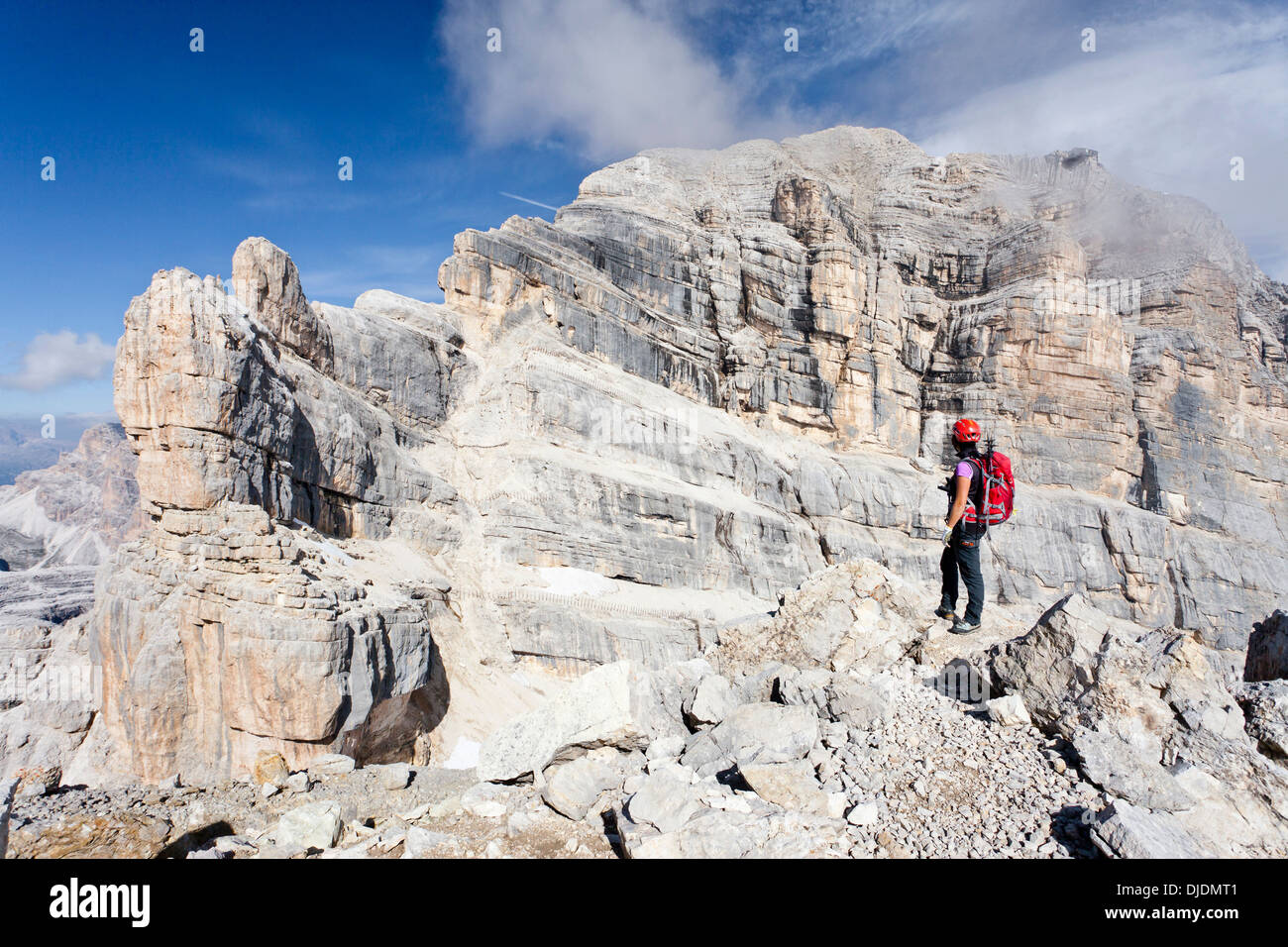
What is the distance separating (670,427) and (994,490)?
2820 cm

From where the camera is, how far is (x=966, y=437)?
294 inches

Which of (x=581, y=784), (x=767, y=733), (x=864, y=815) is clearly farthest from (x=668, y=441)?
(x=864, y=815)

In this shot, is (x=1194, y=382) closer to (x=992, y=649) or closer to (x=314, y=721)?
(x=992, y=649)

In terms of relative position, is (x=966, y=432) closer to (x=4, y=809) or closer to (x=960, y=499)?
(x=960, y=499)

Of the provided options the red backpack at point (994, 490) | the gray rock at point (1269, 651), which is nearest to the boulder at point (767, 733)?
the red backpack at point (994, 490)

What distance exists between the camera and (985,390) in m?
48.1

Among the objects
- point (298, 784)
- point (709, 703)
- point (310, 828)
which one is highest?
point (709, 703)

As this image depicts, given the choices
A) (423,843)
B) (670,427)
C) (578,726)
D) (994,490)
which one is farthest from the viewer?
(670,427)

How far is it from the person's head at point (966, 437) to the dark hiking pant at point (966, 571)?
983 mm

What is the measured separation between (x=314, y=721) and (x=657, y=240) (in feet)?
129

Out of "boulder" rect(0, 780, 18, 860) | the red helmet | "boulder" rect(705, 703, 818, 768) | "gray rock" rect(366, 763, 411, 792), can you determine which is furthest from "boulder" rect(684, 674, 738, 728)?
"boulder" rect(0, 780, 18, 860)

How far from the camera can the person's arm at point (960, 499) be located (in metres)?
7.39
